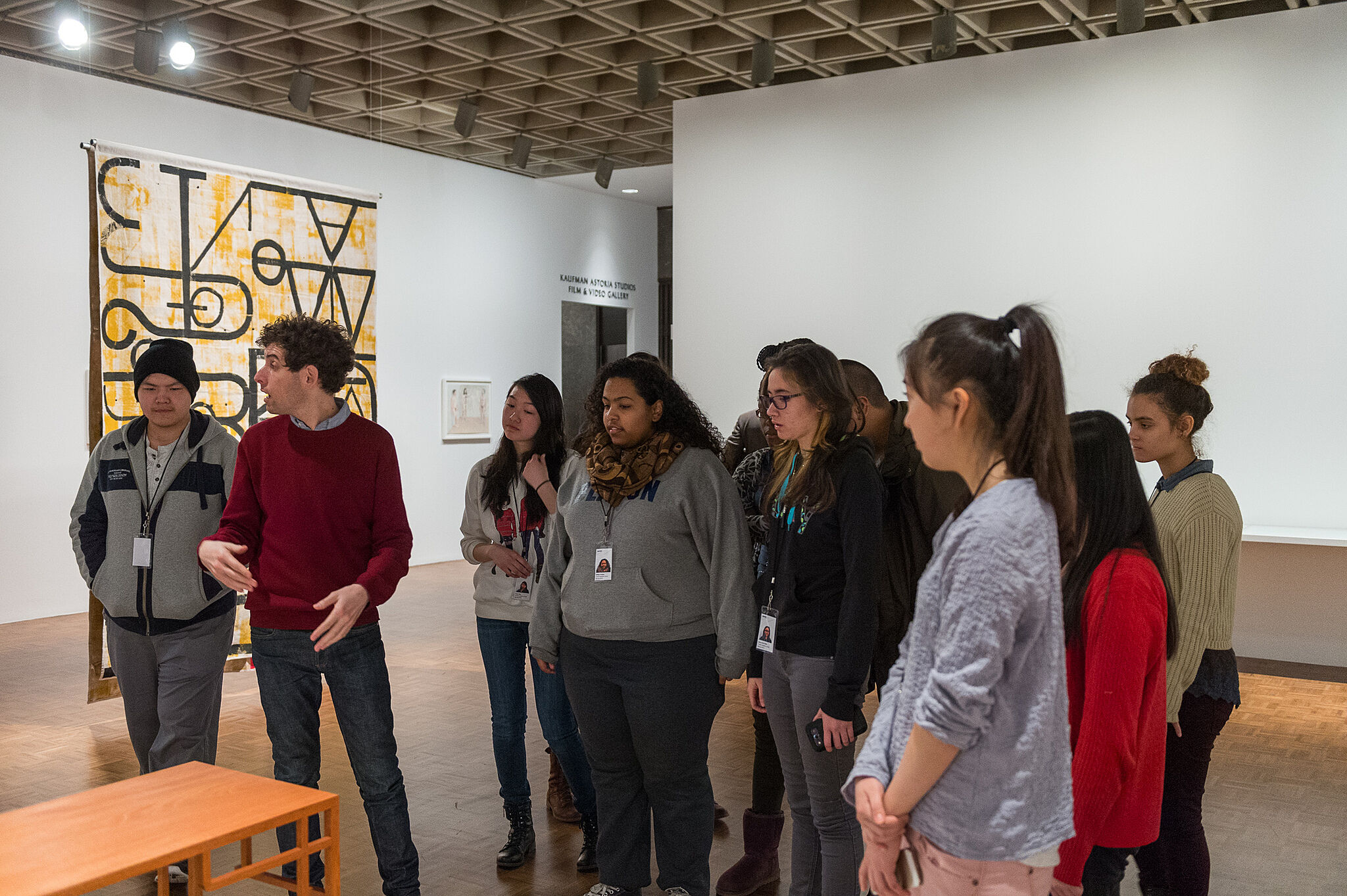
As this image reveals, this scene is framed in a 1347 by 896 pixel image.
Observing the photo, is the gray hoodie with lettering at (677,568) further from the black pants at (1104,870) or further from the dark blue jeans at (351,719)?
the black pants at (1104,870)

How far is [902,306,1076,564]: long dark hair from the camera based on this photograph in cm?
137

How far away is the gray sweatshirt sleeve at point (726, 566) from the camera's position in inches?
105

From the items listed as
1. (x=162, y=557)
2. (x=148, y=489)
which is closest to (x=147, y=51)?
(x=148, y=489)

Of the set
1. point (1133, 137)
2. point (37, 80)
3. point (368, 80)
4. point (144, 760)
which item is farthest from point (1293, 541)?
point (37, 80)

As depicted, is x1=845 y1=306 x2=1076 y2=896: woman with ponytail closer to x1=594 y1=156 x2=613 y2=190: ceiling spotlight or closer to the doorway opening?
x1=594 y1=156 x2=613 y2=190: ceiling spotlight

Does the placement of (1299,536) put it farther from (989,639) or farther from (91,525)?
(91,525)

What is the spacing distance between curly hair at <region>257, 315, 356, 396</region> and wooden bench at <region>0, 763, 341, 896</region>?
1036 mm

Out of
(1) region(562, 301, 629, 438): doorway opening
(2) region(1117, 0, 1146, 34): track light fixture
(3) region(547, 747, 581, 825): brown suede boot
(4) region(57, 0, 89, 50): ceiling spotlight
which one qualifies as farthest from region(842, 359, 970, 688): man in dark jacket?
(1) region(562, 301, 629, 438): doorway opening

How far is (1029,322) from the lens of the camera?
138cm

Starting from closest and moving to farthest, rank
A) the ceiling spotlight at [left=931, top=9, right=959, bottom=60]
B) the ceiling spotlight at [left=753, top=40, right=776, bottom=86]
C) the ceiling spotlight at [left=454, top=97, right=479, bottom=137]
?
the ceiling spotlight at [left=931, top=9, right=959, bottom=60] < the ceiling spotlight at [left=753, top=40, right=776, bottom=86] < the ceiling spotlight at [left=454, top=97, right=479, bottom=137]

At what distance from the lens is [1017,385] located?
1387mm

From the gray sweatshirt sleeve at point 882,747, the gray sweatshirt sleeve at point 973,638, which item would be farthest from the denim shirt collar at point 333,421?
the gray sweatshirt sleeve at point 973,638

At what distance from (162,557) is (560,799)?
158cm

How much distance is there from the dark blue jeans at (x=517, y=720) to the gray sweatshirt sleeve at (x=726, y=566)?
832 mm
